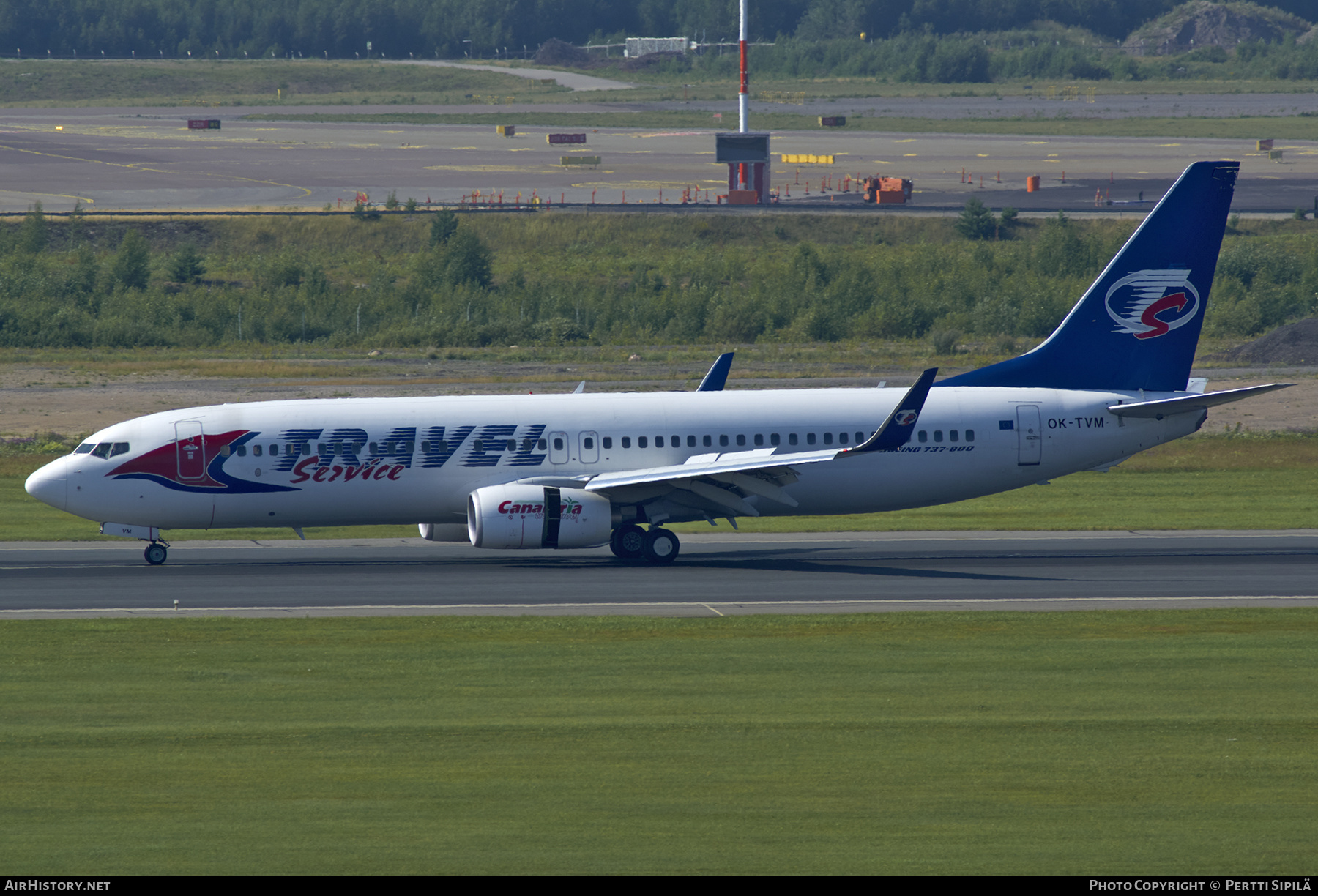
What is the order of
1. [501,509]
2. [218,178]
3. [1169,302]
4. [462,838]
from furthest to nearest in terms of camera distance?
[218,178], [1169,302], [501,509], [462,838]

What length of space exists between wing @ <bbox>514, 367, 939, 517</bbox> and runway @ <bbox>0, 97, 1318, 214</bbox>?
255ft

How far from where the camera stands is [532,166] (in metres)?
141

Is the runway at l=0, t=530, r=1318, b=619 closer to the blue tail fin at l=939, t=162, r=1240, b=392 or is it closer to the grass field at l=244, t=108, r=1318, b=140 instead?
the blue tail fin at l=939, t=162, r=1240, b=392

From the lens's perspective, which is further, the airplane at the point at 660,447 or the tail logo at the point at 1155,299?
the tail logo at the point at 1155,299

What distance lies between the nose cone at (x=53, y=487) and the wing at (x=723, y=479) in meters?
10.9

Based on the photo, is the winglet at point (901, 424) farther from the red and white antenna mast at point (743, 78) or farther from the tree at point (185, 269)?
the red and white antenna mast at point (743, 78)

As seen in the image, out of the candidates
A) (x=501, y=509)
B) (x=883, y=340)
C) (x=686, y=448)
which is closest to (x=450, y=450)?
(x=501, y=509)

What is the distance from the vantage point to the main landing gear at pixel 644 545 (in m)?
40.1

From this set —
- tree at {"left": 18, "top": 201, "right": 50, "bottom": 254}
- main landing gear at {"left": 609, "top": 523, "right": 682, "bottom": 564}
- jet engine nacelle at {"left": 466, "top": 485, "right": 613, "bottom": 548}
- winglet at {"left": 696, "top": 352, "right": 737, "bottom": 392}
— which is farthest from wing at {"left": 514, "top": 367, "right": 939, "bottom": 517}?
tree at {"left": 18, "top": 201, "right": 50, "bottom": 254}

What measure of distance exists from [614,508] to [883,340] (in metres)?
54.5

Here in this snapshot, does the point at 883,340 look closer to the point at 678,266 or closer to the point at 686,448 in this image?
the point at 678,266

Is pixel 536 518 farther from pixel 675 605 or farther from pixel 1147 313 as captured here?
pixel 1147 313

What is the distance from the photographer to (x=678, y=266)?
4050 inches

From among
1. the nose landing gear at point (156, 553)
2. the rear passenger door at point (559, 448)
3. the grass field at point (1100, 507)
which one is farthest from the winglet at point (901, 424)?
the nose landing gear at point (156, 553)
